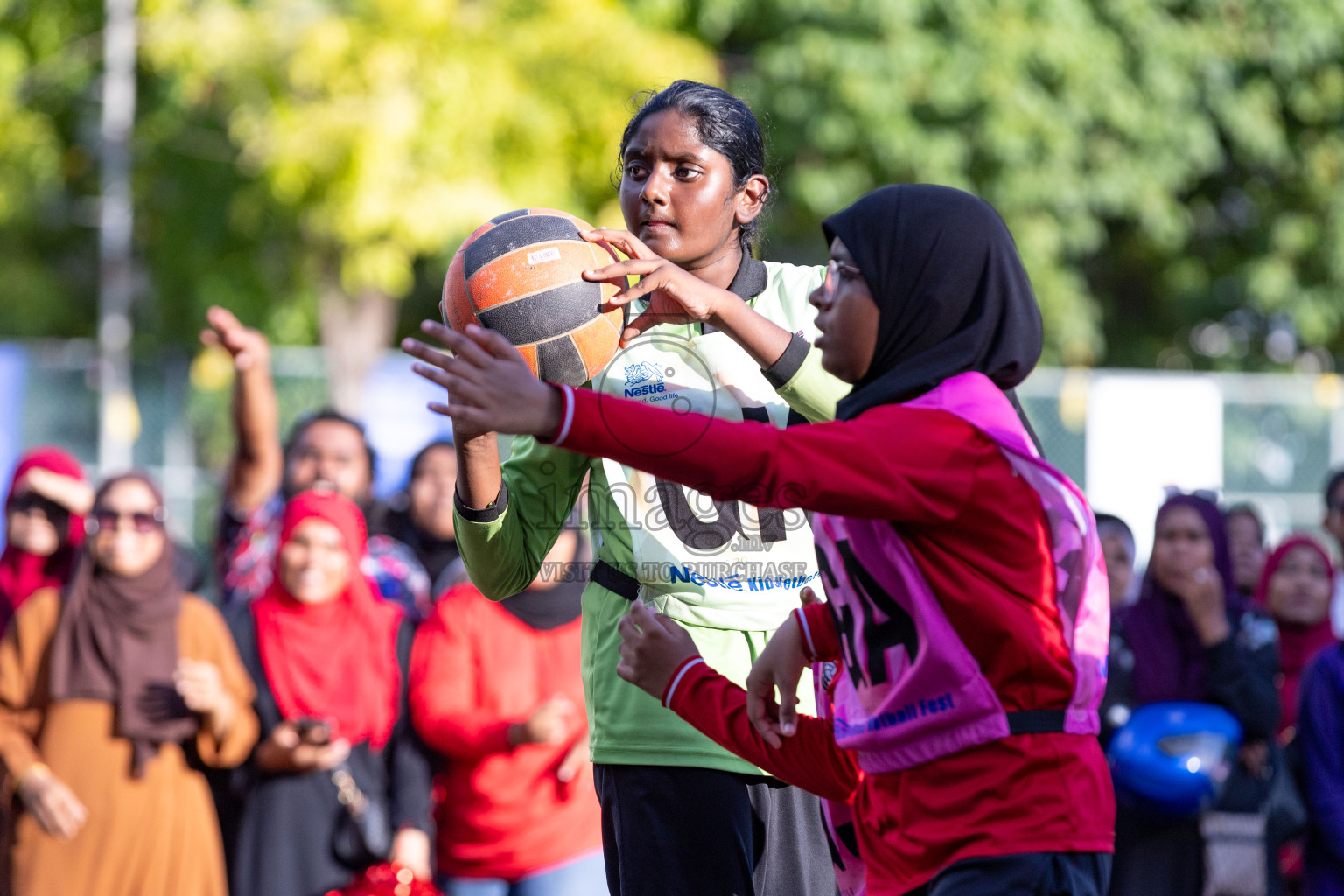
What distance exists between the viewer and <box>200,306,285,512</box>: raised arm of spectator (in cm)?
631

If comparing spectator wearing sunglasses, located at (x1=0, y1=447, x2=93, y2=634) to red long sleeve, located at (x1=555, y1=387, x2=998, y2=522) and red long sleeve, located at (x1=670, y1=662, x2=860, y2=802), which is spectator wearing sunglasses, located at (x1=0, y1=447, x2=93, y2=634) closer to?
red long sleeve, located at (x1=670, y1=662, x2=860, y2=802)

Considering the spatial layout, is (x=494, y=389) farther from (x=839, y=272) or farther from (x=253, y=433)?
(x=253, y=433)

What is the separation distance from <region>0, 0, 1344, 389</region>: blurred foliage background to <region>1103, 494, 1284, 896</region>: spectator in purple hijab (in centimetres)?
941

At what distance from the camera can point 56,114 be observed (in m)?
20.3

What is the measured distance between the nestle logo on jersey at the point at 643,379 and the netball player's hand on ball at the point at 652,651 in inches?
25.4

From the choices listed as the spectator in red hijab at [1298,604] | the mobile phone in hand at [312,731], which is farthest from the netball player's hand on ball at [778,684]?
the spectator in red hijab at [1298,604]

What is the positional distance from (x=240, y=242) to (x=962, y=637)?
17367 mm

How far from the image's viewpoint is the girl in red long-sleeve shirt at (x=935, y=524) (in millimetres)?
2373

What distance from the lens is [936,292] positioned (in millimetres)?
2572

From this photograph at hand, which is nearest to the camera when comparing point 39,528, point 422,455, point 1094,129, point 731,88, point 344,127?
point 39,528

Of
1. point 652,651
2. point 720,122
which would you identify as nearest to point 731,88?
point 720,122

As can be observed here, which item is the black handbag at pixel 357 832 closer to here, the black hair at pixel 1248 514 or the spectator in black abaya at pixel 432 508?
the spectator in black abaya at pixel 432 508

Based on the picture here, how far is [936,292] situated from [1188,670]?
3.86 m

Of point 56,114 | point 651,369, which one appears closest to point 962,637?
point 651,369
